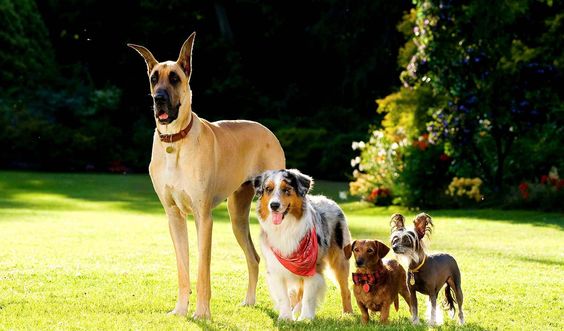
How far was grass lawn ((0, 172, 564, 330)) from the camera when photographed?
7695mm

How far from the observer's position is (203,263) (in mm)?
7852

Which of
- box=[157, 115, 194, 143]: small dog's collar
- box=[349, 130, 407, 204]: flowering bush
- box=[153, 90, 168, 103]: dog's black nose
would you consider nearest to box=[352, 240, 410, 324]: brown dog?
box=[157, 115, 194, 143]: small dog's collar

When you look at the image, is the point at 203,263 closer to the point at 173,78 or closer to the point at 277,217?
the point at 277,217

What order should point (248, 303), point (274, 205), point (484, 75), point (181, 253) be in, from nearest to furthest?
point (274, 205)
point (181, 253)
point (248, 303)
point (484, 75)

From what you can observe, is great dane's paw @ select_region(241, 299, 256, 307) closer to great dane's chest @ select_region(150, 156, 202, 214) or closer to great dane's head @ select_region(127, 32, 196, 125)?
great dane's chest @ select_region(150, 156, 202, 214)

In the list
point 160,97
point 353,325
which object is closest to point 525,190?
point 353,325

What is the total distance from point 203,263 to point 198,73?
98.3 ft

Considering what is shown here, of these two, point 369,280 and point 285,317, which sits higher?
A: point 369,280

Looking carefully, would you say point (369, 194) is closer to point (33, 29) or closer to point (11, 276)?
point (11, 276)

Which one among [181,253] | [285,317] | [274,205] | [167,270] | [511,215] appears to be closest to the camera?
[274,205]

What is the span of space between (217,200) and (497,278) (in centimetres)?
392

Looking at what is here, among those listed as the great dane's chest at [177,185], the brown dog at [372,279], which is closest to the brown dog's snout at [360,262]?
the brown dog at [372,279]

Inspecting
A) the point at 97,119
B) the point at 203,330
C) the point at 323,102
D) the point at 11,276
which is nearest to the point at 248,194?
the point at 203,330

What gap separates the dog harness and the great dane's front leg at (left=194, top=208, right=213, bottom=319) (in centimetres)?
127
